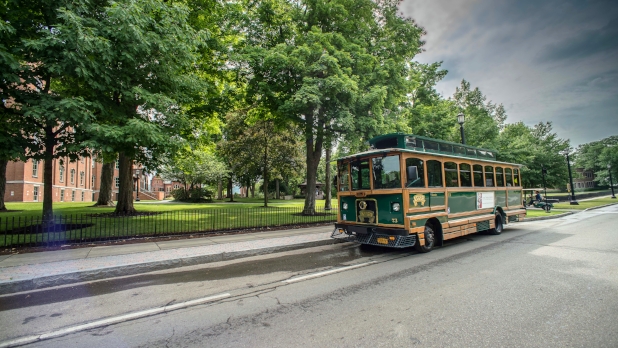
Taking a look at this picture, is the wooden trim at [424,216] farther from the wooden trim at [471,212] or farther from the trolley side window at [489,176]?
the trolley side window at [489,176]

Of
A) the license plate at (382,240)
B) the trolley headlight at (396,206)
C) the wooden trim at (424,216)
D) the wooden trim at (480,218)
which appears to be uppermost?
the trolley headlight at (396,206)

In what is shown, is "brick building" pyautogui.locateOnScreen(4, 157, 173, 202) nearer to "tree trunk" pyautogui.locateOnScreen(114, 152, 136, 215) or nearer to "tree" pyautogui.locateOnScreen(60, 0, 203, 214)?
"tree trunk" pyautogui.locateOnScreen(114, 152, 136, 215)

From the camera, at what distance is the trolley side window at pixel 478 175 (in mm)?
10623

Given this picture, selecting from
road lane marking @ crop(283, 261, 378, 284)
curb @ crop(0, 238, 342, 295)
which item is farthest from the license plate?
curb @ crop(0, 238, 342, 295)

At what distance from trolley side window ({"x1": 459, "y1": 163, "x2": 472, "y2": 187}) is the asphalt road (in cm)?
320

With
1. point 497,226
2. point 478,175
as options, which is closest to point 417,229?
point 478,175

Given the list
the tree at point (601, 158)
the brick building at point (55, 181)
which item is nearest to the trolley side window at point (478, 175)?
the brick building at point (55, 181)

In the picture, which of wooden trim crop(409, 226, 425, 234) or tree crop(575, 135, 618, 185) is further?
tree crop(575, 135, 618, 185)

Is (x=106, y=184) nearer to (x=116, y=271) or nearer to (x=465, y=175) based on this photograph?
(x=116, y=271)

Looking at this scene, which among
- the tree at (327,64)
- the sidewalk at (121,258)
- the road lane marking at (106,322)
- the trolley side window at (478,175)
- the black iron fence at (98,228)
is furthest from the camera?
the tree at (327,64)

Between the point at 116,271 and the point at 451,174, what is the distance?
9.86 m

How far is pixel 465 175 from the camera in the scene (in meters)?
10.1

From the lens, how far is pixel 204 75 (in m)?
18.6

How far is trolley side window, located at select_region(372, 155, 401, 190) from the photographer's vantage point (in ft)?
26.4
